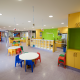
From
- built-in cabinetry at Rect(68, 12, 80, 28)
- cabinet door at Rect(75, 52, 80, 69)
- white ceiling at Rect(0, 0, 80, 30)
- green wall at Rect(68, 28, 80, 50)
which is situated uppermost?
white ceiling at Rect(0, 0, 80, 30)

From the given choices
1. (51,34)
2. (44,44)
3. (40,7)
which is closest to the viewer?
(40,7)

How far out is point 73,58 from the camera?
3.06 metres

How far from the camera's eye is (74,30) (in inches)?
138

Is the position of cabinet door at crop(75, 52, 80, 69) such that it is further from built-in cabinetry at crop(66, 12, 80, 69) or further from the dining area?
the dining area

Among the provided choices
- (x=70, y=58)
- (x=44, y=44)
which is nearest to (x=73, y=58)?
(x=70, y=58)

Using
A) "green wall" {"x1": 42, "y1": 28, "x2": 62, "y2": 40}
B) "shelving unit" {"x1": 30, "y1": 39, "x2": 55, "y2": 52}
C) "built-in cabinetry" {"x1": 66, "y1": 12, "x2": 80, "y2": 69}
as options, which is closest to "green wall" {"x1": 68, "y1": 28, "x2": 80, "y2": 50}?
"built-in cabinetry" {"x1": 66, "y1": 12, "x2": 80, "y2": 69}

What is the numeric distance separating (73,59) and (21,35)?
16336 millimetres

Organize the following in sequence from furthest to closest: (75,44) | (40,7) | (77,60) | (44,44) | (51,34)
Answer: (51,34) < (44,44) < (75,44) < (77,60) < (40,7)

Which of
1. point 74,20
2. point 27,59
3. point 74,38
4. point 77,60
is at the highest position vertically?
point 74,20

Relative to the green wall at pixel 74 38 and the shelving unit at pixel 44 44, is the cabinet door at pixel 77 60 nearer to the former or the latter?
the green wall at pixel 74 38

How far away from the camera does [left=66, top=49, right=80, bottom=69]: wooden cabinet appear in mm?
2953

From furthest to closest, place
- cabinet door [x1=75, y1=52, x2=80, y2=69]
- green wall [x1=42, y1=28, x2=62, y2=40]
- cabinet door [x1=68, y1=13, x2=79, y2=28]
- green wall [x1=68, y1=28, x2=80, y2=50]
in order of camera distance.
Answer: green wall [x1=42, y1=28, x2=62, y2=40], green wall [x1=68, y1=28, x2=80, y2=50], cabinet door [x1=68, y1=13, x2=79, y2=28], cabinet door [x1=75, y1=52, x2=80, y2=69]

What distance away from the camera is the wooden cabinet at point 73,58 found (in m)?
2.95

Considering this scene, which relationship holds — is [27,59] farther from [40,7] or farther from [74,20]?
[74,20]
